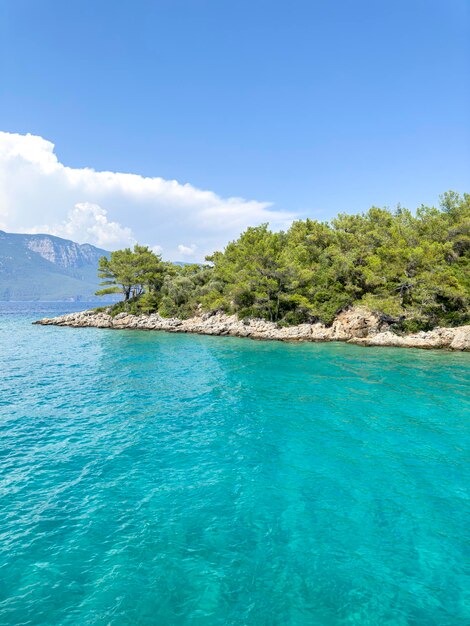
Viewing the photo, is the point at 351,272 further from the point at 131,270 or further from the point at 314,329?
the point at 131,270

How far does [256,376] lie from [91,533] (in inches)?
793

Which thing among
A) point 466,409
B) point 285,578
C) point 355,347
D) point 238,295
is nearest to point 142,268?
point 238,295

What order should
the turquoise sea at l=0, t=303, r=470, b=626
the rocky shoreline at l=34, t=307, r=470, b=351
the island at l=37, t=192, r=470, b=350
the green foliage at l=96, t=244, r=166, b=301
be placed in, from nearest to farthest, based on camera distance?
the turquoise sea at l=0, t=303, r=470, b=626, the rocky shoreline at l=34, t=307, r=470, b=351, the island at l=37, t=192, r=470, b=350, the green foliage at l=96, t=244, r=166, b=301

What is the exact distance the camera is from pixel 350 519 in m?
10.5

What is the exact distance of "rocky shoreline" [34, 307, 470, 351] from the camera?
39781mm

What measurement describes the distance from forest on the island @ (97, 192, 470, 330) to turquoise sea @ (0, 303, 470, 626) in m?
21.9

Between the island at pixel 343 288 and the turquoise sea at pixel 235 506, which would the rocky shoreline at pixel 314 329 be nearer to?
the island at pixel 343 288

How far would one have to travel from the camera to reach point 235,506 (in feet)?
36.7

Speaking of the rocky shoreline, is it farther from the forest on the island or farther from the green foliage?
the green foliage

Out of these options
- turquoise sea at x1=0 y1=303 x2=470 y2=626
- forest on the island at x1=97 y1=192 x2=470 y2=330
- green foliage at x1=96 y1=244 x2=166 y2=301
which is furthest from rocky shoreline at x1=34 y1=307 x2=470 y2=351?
turquoise sea at x1=0 y1=303 x2=470 y2=626

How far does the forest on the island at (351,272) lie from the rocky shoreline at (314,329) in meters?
1.87

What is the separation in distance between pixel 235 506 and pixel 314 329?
39108mm

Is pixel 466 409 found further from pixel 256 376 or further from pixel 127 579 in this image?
pixel 127 579

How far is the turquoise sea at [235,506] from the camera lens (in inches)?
301
